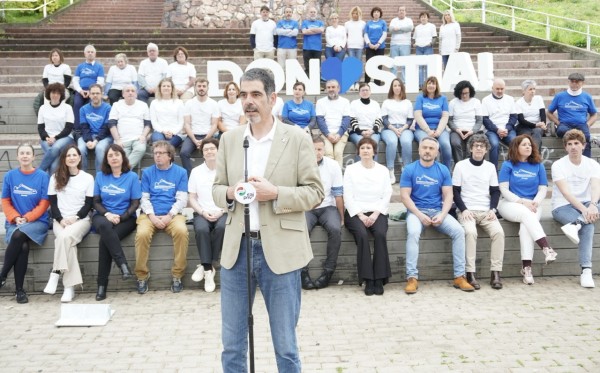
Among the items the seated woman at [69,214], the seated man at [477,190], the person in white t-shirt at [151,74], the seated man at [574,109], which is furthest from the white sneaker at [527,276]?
the person in white t-shirt at [151,74]

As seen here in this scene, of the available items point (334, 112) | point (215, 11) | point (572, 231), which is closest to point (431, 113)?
point (334, 112)

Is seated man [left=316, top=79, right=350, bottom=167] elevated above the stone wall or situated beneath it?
situated beneath

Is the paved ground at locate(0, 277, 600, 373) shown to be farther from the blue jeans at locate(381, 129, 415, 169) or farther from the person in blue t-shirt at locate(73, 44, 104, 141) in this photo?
the person in blue t-shirt at locate(73, 44, 104, 141)

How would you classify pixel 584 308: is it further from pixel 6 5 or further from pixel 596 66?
pixel 6 5

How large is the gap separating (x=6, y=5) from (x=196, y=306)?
69.4ft

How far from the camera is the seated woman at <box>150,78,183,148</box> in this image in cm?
1004

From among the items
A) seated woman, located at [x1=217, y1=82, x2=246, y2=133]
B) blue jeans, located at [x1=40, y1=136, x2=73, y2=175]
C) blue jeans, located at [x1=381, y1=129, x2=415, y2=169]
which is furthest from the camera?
seated woman, located at [x1=217, y1=82, x2=246, y2=133]

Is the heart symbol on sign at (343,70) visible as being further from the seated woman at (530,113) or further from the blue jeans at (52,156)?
the blue jeans at (52,156)

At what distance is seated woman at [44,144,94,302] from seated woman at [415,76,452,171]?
5.02 meters

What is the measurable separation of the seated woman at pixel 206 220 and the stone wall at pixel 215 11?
12.5 m

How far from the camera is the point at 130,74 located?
1170 cm

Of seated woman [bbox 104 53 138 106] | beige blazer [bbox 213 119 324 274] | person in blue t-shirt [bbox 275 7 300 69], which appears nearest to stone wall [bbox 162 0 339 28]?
person in blue t-shirt [bbox 275 7 300 69]

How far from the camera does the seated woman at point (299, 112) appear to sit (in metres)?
10.4

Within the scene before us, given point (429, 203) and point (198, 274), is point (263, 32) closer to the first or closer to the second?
point (429, 203)
